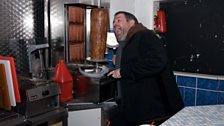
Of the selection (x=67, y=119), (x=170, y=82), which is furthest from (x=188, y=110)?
(x=67, y=119)

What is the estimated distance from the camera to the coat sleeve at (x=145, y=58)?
1861 mm

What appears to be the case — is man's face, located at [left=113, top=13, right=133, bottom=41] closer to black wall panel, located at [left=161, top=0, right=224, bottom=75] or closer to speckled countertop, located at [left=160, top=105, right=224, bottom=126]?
black wall panel, located at [left=161, top=0, right=224, bottom=75]

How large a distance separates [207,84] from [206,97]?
0.12 meters

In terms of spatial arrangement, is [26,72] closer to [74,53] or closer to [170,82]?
[74,53]

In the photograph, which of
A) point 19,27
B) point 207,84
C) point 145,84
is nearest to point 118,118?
point 145,84

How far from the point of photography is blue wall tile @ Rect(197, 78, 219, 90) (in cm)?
231

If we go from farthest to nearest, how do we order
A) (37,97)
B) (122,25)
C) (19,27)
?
(19,27), (122,25), (37,97)

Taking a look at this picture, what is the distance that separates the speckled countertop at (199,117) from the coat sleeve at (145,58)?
0.53 metres

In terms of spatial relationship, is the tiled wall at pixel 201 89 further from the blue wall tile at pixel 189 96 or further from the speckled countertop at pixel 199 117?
the speckled countertop at pixel 199 117

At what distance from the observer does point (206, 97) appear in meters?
2.37

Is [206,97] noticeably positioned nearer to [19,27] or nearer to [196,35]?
[196,35]

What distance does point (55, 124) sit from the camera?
1827 millimetres

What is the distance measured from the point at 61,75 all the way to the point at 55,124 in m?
0.42

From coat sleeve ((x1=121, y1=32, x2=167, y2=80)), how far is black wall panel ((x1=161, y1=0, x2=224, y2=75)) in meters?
0.61
